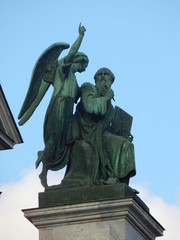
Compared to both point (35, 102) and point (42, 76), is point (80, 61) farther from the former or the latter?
point (35, 102)

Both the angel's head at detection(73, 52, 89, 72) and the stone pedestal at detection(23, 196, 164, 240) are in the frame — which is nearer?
the stone pedestal at detection(23, 196, 164, 240)

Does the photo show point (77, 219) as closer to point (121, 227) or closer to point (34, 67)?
Result: point (121, 227)

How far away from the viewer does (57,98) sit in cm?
2909

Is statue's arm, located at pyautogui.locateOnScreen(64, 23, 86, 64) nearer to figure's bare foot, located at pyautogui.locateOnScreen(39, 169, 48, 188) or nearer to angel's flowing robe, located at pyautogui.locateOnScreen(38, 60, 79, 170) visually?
angel's flowing robe, located at pyautogui.locateOnScreen(38, 60, 79, 170)

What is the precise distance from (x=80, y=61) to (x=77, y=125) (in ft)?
5.24

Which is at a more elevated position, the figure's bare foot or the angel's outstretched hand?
the angel's outstretched hand

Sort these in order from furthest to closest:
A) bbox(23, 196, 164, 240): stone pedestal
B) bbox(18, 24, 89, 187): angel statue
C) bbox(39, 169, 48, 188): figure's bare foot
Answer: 1. bbox(18, 24, 89, 187): angel statue
2. bbox(39, 169, 48, 188): figure's bare foot
3. bbox(23, 196, 164, 240): stone pedestal

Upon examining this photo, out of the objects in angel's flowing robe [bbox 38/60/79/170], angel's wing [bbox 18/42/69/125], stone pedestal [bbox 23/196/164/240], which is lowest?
stone pedestal [bbox 23/196/164/240]

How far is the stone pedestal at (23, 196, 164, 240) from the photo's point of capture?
2759 centimetres

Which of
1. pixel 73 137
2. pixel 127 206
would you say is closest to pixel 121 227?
pixel 127 206

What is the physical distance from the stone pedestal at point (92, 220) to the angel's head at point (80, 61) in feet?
11.9

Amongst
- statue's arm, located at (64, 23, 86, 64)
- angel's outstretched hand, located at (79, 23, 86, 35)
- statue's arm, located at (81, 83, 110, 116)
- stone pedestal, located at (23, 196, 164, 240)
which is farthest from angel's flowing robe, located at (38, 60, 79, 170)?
stone pedestal, located at (23, 196, 164, 240)

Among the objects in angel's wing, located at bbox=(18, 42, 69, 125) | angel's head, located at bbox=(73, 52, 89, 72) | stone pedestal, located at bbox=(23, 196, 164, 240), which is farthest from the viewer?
angel's wing, located at bbox=(18, 42, 69, 125)

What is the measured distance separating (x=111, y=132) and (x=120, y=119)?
1.41 ft
